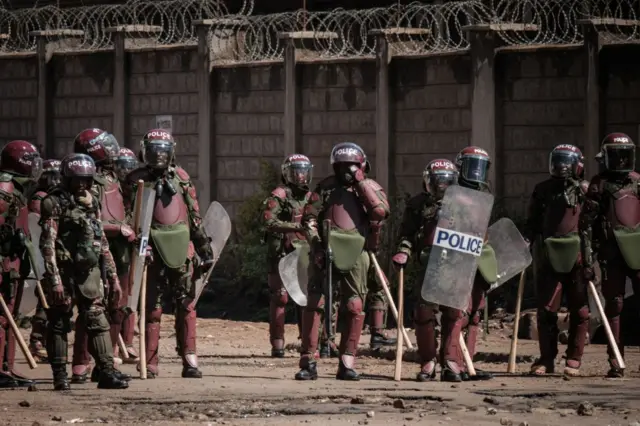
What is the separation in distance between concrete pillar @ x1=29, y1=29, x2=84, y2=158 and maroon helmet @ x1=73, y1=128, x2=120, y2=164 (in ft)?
37.1

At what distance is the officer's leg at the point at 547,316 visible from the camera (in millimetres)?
16719

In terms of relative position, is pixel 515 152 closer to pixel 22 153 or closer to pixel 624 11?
pixel 624 11

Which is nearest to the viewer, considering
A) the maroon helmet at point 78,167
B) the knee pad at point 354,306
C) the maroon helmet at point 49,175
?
the maroon helmet at point 78,167

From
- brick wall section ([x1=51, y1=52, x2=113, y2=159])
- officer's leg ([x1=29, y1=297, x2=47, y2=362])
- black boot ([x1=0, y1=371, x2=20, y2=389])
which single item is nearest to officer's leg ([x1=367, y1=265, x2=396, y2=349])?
officer's leg ([x1=29, y1=297, x2=47, y2=362])

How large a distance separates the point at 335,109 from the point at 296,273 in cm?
676

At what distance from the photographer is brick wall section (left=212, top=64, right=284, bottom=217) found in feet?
81.8

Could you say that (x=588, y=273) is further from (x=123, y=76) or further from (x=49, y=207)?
(x=123, y=76)

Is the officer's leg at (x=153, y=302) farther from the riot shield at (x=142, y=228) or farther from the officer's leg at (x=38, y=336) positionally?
the officer's leg at (x=38, y=336)

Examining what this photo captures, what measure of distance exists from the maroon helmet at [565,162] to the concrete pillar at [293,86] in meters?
7.99

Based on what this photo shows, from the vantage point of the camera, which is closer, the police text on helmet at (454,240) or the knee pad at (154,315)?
the police text on helmet at (454,240)

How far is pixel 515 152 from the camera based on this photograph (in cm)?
2208

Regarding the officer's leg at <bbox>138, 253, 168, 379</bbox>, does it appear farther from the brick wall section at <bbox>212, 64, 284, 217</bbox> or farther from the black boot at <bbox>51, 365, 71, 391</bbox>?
the brick wall section at <bbox>212, 64, 284, 217</bbox>

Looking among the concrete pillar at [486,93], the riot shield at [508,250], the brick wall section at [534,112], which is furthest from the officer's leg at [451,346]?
the concrete pillar at [486,93]

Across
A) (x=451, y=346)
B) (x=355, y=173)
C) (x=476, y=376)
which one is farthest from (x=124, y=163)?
(x=476, y=376)
